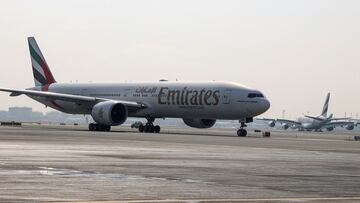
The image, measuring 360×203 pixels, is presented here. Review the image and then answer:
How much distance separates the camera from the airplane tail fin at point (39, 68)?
262 feet

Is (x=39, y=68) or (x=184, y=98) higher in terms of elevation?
(x=39, y=68)

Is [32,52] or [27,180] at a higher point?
[32,52]

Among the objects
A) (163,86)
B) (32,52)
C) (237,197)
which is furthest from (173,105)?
(237,197)

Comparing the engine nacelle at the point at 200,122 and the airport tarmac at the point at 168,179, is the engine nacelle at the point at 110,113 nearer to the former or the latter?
the engine nacelle at the point at 200,122

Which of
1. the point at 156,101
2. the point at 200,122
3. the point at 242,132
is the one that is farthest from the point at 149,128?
the point at 242,132

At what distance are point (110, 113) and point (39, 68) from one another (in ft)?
60.8

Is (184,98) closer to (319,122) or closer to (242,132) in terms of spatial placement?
(242,132)

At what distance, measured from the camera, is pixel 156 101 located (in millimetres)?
67875

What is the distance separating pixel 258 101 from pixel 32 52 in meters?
29.4

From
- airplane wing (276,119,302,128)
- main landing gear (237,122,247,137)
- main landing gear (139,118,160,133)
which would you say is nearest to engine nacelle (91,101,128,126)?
main landing gear (139,118,160,133)

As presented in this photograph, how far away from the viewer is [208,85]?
64125mm

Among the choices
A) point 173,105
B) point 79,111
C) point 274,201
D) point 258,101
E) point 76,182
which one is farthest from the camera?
point 79,111

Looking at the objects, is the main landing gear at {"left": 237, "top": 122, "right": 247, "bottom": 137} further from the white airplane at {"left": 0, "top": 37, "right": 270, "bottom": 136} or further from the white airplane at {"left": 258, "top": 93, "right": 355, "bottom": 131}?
the white airplane at {"left": 258, "top": 93, "right": 355, "bottom": 131}

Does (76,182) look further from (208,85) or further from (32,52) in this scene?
(32,52)
